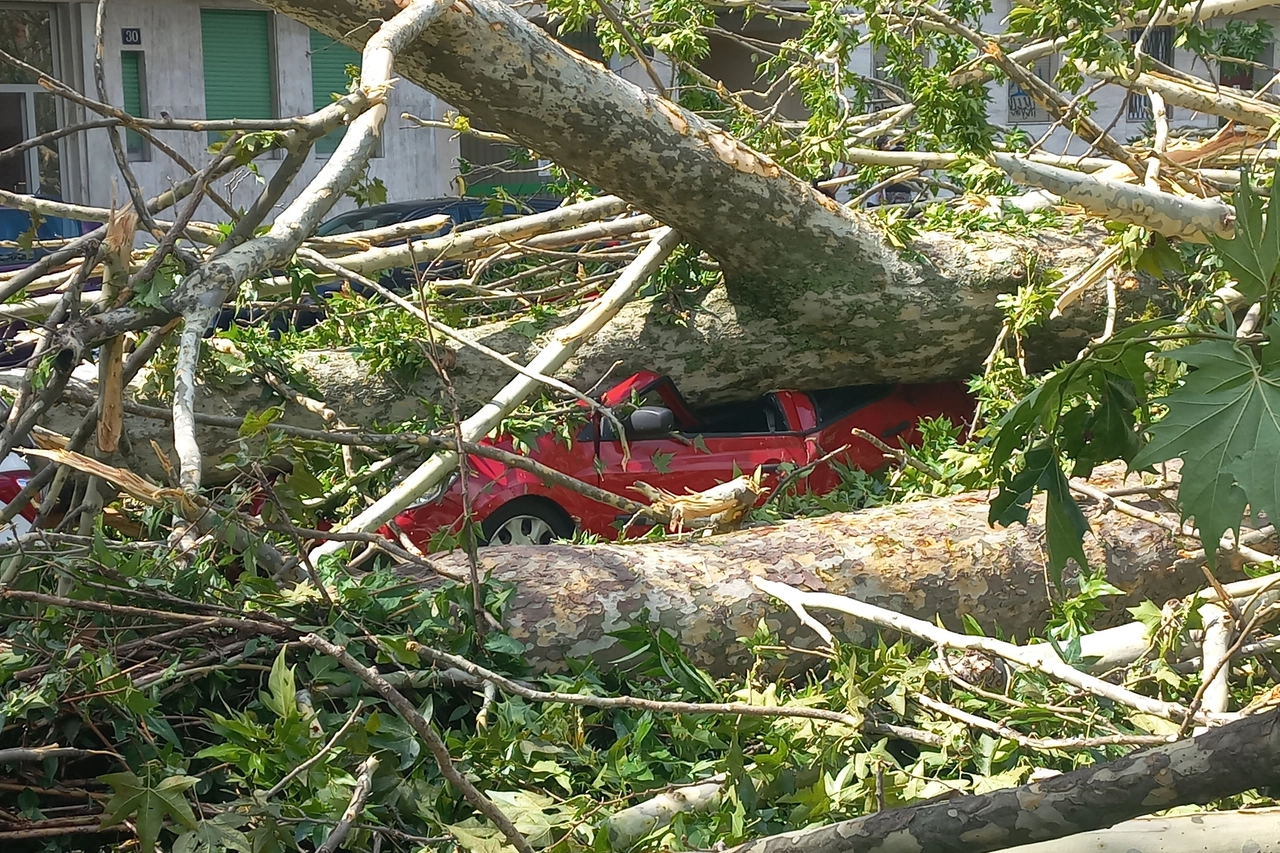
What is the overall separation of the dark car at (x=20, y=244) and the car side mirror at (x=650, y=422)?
2469 mm

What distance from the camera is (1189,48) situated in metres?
6.17

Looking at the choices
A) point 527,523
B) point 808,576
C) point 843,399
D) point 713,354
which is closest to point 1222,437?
point 808,576

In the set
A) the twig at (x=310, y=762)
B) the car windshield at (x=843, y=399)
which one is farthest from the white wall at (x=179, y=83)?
the twig at (x=310, y=762)

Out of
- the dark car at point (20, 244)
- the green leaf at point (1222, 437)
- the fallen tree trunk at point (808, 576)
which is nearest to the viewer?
the green leaf at point (1222, 437)

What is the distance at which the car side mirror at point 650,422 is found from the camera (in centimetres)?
570

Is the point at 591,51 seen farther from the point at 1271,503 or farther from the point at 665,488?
the point at 1271,503

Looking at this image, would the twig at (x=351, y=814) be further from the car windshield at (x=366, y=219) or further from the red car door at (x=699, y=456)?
the car windshield at (x=366, y=219)

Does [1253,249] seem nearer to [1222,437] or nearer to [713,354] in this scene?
[1222,437]

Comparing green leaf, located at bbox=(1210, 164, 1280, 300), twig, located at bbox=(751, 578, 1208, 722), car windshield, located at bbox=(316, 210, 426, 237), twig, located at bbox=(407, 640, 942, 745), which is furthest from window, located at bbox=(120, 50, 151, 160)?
green leaf, located at bbox=(1210, 164, 1280, 300)

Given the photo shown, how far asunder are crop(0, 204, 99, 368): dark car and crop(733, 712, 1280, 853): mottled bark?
3154 mm

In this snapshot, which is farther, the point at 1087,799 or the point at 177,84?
the point at 177,84

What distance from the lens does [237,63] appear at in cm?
1889

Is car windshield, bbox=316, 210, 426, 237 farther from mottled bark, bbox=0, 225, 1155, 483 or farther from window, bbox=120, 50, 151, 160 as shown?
window, bbox=120, 50, 151, 160

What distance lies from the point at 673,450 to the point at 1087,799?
448cm
